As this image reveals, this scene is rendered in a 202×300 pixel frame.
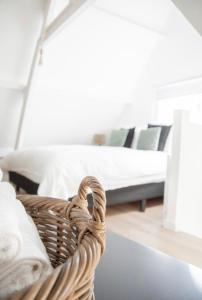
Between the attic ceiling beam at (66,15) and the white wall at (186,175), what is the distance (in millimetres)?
1583

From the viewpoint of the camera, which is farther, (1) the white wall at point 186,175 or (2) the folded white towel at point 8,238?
(1) the white wall at point 186,175

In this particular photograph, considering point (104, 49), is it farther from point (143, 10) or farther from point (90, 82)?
point (143, 10)

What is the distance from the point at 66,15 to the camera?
127 inches

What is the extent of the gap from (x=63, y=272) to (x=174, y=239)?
2206mm

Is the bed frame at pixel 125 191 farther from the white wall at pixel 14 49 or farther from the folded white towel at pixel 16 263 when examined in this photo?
the folded white towel at pixel 16 263

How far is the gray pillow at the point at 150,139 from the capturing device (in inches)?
150

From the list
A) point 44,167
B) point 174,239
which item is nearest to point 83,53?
point 44,167

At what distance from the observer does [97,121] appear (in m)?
5.31

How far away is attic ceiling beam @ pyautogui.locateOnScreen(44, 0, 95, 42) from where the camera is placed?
2863mm

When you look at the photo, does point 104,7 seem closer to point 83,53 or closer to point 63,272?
point 83,53

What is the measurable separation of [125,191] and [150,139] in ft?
3.75

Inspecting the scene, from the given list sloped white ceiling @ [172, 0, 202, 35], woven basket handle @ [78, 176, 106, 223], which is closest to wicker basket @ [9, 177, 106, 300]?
woven basket handle @ [78, 176, 106, 223]

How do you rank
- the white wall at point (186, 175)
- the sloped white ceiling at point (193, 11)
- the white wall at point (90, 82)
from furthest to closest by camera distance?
the white wall at point (90, 82) → the white wall at point (186, 175) → the sloped white ceiling at point (193, 11)

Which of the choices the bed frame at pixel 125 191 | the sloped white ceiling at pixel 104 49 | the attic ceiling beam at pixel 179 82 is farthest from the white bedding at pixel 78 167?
the sloped white ceiling at pixel 104 49
